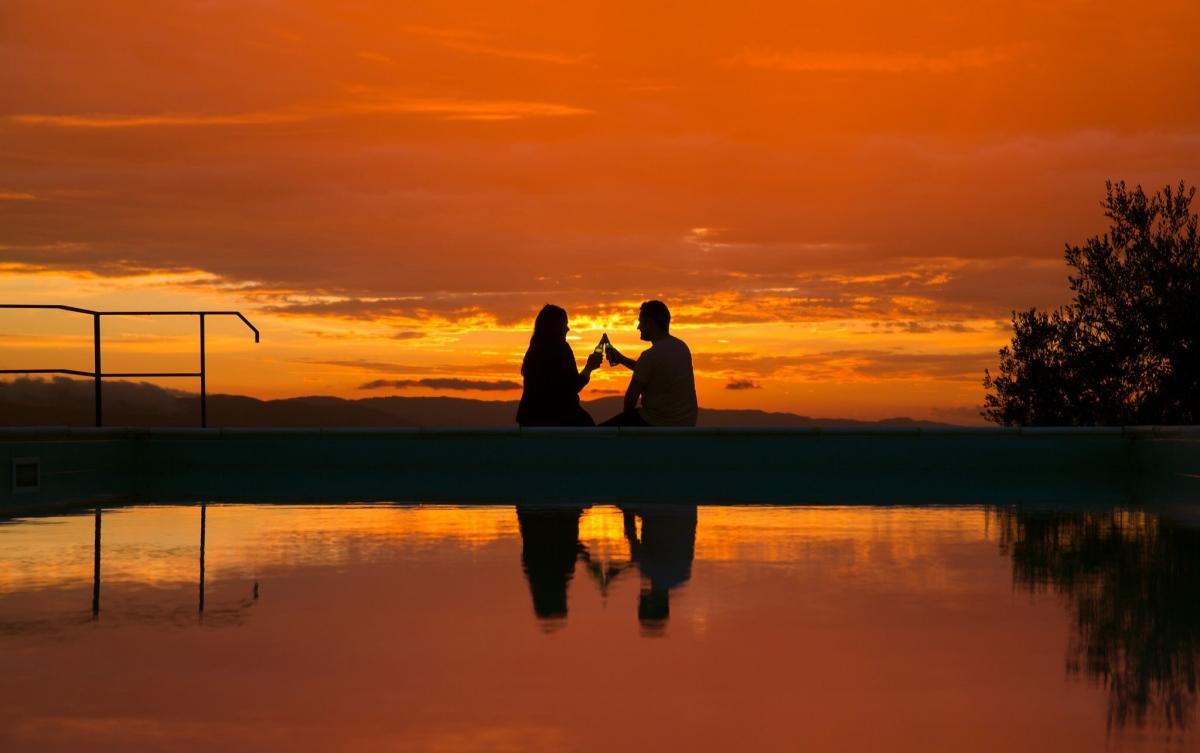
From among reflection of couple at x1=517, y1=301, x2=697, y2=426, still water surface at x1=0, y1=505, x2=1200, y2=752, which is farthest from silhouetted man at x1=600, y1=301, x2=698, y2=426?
still water surface at x1=0, y1=505, x2=1200, y2=752

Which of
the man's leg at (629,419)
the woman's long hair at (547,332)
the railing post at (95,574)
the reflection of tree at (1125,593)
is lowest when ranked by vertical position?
the reflection of tree at (1125,593)

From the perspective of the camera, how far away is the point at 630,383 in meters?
12.6

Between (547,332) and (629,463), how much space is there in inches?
53.3

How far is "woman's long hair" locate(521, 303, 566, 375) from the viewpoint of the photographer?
41.3 feet

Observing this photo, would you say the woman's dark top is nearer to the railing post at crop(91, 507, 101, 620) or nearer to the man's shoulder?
the man's shoulder

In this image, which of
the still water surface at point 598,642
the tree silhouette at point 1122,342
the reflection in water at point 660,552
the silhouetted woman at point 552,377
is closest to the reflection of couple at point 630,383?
the silhouetted woman at point 552,377

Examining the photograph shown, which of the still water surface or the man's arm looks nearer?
the still water surface

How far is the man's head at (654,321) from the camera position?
12.2 m

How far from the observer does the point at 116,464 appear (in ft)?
44.1

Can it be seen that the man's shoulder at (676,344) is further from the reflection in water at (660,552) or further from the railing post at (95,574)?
the railing post at (95,574)

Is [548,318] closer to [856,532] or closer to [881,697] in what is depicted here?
[856,532]

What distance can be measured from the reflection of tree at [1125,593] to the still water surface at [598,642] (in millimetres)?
18

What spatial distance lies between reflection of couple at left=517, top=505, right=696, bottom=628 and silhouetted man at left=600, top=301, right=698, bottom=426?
1.72 meters

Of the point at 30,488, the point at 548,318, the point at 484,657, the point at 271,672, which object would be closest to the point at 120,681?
the point at 271,672
